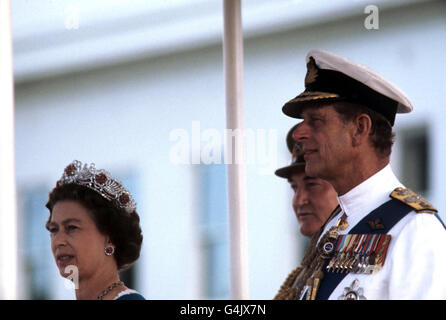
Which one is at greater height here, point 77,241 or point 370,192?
point 370,192

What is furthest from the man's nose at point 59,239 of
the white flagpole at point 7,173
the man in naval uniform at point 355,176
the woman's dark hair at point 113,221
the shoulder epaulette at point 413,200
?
the shoulder epaulette at point 413,200

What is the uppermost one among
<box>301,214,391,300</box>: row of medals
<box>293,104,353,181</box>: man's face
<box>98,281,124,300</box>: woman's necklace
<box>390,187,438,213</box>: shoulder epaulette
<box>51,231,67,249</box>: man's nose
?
<box>293,104,353,181</box>: man's face

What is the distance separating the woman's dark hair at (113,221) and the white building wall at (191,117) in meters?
1.51

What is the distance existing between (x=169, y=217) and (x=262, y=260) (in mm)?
1453

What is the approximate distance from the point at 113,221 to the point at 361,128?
0.91 m

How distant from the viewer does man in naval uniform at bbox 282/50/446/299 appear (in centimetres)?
263

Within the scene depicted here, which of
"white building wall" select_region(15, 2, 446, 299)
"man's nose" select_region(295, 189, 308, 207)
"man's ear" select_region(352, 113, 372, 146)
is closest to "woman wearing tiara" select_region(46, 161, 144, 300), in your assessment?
"man's nose" select_region(295, 189, 308, 207)

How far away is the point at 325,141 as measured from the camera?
2.84 metres

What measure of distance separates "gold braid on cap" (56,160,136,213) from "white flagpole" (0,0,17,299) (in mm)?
339

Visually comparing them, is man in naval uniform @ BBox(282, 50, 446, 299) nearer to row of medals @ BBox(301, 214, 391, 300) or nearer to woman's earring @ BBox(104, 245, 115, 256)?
row of medals @ BBox(301, 214, 391, 300)

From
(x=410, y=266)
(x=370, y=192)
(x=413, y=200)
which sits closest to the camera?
(x=410, y=266)

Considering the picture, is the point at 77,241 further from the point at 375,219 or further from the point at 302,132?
the point at 375,219

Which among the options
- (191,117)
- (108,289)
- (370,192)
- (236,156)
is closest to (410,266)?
(370,192)
